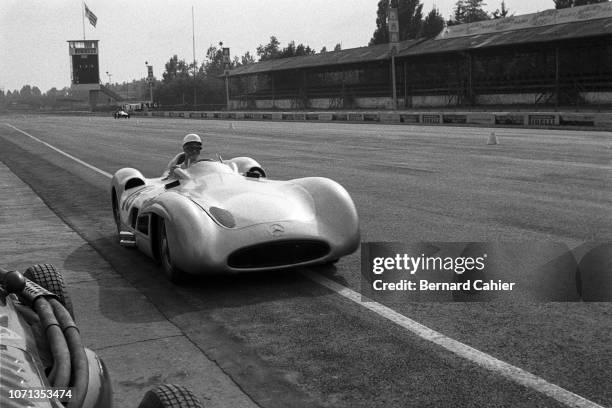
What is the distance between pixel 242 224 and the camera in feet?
20.6

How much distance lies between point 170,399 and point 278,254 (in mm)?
3426

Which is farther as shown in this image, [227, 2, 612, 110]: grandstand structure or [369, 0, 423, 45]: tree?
[369, 0, 423, 45]: tree

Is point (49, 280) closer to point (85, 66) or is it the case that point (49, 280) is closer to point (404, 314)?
point (404, 314)

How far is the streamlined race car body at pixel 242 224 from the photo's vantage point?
20.3ft

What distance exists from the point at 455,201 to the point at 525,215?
161 centimetres

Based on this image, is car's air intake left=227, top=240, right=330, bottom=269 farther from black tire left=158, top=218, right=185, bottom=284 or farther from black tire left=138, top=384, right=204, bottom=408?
black tire left=138, top=384, right=204, bottom=408

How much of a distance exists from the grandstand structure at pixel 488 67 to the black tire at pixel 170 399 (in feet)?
128

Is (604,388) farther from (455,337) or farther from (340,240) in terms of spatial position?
(340,240)

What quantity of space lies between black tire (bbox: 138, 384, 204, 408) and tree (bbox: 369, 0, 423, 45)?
9889 centimetres

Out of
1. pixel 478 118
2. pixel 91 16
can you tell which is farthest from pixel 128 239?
pixel 91 16

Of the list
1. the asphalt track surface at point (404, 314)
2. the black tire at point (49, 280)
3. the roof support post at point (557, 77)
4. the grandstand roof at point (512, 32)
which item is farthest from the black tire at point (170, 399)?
the roof support post at point (557, 77)

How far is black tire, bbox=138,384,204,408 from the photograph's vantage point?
2904 mm

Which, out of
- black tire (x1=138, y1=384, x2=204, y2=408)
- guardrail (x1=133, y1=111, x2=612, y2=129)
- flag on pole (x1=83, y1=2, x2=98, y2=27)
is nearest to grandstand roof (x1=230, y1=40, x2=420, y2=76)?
guardrail (x1=133, y1=111, x2=612, y2=129)

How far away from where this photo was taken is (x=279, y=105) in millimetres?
73875
